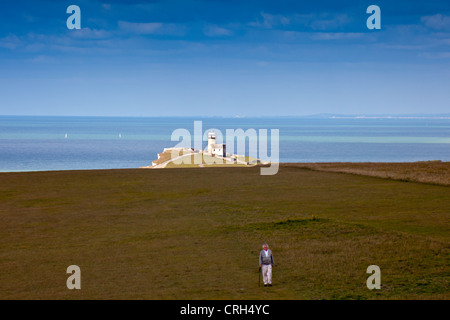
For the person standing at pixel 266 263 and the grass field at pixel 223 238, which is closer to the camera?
the person standing at pixel 266 263

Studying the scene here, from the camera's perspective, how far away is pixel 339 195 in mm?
40312

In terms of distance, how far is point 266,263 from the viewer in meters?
18.9

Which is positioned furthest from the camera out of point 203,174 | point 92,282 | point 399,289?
point 203,174

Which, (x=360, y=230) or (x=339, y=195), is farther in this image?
(x=339, y=195)

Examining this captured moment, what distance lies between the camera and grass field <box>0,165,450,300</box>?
1947 cm

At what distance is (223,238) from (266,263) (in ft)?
29.4

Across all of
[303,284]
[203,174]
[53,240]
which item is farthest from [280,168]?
[303,284]

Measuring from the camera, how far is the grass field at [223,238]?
766 inches

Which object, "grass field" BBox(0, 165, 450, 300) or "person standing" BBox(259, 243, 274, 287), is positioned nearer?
"person standing" BBox(259, 243, 274, 287)

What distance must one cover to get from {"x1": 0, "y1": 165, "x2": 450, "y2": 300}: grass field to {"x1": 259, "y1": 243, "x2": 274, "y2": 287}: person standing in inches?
15.8

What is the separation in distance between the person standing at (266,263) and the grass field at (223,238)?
1.32 feet
